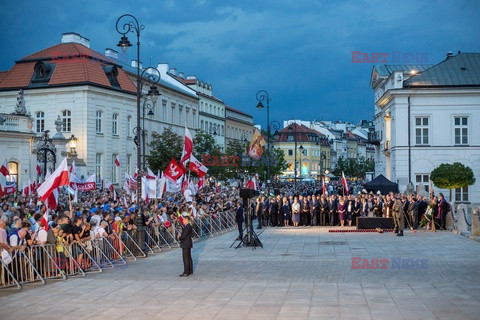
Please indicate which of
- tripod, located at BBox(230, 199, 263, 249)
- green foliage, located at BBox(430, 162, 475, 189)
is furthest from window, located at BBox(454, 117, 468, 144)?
tripod, located at BBox(230, 199, 263, 249)

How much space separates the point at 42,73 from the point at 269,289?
158ft

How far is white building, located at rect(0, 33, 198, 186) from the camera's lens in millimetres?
56344

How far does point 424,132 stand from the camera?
178 feet

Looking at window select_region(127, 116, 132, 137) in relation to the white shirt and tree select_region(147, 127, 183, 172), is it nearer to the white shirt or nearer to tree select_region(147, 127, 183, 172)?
tree select_region(147, 127, 183, 172)

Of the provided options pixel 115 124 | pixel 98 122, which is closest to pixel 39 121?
pixel 98 122

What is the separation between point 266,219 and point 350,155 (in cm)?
12967

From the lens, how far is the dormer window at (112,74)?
5947cm

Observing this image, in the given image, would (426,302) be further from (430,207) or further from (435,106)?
(435,106)

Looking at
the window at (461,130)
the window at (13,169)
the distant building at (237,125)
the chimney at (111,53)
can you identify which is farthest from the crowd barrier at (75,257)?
the distant building at (237,125)

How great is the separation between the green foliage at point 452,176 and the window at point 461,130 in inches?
299

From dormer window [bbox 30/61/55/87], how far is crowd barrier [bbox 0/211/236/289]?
121 ft

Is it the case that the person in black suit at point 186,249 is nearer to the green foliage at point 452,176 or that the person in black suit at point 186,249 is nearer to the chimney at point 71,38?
the green foliage at point 452,176

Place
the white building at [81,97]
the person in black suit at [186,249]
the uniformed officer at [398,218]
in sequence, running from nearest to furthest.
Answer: the person in black suit at [186,249]
the uniformed officer at [398,218]
the white building at [81,97]

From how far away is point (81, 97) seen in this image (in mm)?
56125
